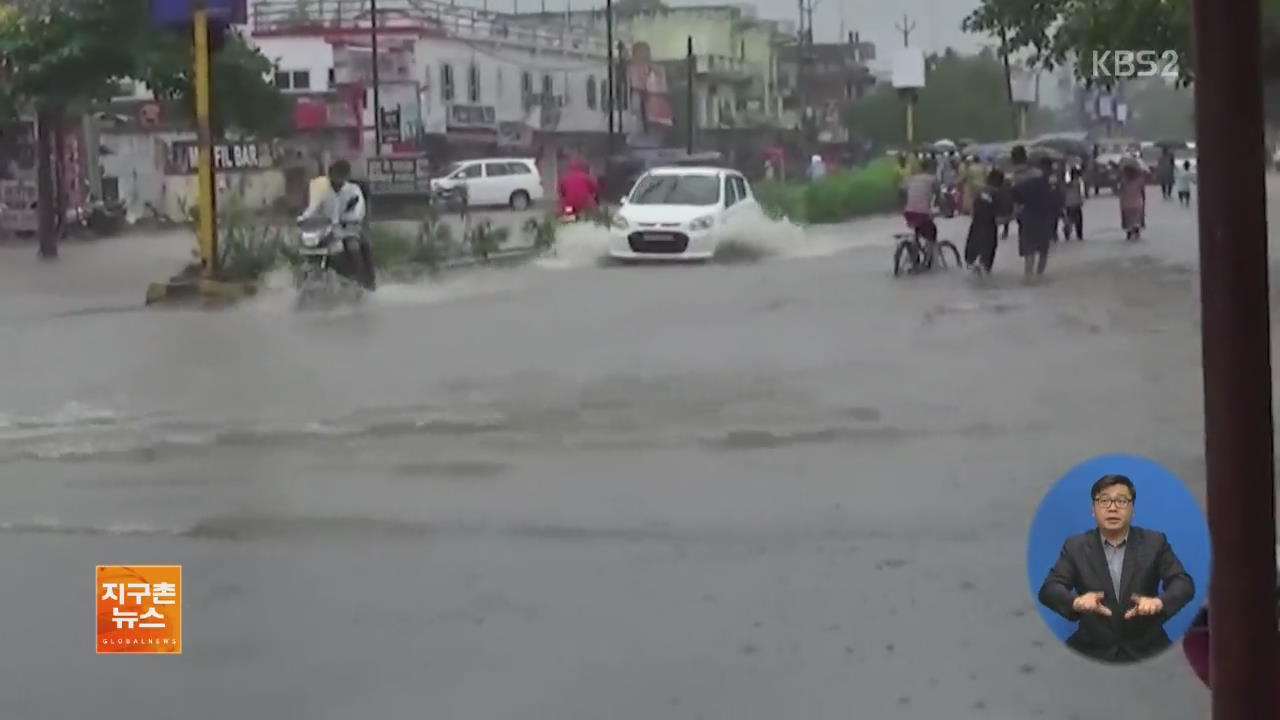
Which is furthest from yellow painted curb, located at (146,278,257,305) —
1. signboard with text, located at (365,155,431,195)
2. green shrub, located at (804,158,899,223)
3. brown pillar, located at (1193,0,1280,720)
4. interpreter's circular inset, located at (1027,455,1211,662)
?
brown pillar, located at (1193,0,1280,720)

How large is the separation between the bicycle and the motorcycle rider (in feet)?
10.8

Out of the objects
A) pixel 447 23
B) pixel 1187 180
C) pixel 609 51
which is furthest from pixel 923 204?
pixel 1187 180

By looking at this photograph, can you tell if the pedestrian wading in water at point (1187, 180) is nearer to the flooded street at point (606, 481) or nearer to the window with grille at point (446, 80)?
the flooded street at point (606, 481)

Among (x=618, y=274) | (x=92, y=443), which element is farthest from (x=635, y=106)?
(x=92, y=443)

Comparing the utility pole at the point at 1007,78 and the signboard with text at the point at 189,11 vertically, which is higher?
the signboard with text at the point at 189,11

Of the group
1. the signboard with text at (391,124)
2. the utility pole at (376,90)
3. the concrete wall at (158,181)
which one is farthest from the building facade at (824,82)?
the concrete wall at (158,181)

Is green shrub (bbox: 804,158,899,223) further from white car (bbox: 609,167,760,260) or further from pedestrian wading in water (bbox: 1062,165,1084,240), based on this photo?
pedestrian wading in water (bbox: 1062,165,1084,240)

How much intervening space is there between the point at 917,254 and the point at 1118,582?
327 inches

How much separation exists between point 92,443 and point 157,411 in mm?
789

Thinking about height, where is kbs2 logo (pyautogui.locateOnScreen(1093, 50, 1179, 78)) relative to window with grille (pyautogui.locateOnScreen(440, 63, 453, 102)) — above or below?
below

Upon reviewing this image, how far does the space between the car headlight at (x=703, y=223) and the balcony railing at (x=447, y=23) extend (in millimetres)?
3419

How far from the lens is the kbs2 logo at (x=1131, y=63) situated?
6732 mm

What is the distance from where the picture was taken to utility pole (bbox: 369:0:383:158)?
9102 millimetres

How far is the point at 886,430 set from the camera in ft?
24.3
